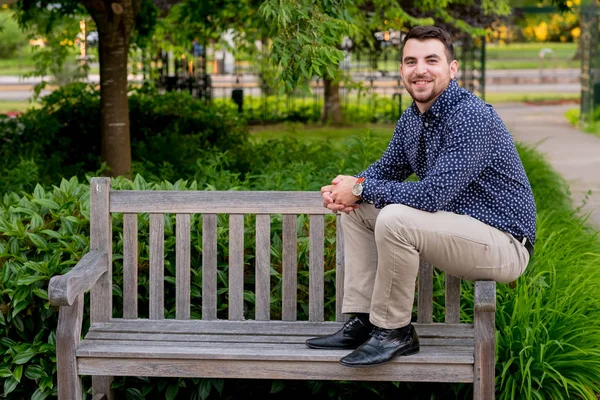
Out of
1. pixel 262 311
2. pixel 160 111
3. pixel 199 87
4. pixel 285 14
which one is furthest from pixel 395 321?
pixel 199 87

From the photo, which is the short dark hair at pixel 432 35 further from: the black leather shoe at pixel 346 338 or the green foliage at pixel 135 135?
the green foliage at pixel 135 135

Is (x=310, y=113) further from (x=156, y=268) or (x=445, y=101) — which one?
(x=445, y=101)

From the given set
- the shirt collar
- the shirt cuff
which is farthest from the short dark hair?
the shirt cuff

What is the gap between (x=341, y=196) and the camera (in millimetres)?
3969

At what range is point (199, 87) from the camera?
1773 centimetres

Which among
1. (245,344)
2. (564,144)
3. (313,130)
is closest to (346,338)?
(245,344)

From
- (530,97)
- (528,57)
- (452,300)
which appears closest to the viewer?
(452,300)

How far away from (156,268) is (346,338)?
A: 0.92 m

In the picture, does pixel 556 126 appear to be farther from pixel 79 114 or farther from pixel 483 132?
pixel 483 132

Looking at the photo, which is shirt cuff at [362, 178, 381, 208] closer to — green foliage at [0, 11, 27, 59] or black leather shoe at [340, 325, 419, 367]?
black leather shoe at [340, 325, 419, 367]

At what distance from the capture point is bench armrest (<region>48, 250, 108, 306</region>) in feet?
12.6

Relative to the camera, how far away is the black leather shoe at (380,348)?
12.6 feet

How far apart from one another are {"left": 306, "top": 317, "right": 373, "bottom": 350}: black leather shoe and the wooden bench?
0.07 meters

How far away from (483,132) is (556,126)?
1560 cm
